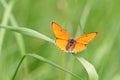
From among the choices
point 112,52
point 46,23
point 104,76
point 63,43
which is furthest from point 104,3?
point 63,43

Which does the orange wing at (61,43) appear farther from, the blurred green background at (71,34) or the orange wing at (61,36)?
the blurred green background at (71,34)

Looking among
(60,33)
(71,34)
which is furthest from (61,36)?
(71,34)

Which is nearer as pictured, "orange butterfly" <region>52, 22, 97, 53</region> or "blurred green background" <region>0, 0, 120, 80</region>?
"orange butterfly" <region>52, 22, 97, 53</region>

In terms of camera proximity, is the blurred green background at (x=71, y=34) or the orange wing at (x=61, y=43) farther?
the blurred green background at (x=71, y=34)

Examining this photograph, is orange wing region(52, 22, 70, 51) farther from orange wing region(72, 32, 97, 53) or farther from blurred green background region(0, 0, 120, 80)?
blurred green background region(0, 0, 120, 80)

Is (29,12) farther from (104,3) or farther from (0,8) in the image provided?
(104,3)

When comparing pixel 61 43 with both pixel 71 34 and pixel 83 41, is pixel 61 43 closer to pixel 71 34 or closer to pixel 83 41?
pixel 83 41

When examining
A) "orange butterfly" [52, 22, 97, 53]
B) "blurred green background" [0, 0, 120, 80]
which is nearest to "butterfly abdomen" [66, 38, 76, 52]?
"orange butterfly" [52, 22, 97, 53]

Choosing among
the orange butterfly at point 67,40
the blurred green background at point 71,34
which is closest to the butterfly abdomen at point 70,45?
the orange butterfly at point 67,40
